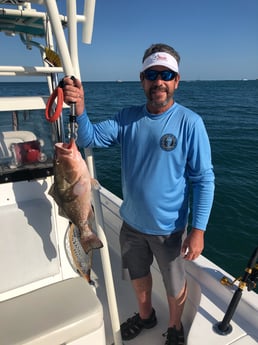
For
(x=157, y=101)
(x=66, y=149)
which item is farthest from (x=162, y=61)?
(x=66, y=149)

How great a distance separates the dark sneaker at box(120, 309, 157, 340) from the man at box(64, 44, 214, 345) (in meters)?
0.34

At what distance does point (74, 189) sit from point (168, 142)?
2.49 ft

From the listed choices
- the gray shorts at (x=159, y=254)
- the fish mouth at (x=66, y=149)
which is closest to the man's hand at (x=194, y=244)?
the gray shorts at (x=159, y=254)

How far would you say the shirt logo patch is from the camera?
2.16 metres

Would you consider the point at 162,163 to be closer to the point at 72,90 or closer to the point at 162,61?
the point at 162,61

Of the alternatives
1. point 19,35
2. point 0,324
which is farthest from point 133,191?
point 19,35

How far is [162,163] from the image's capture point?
2197 mm

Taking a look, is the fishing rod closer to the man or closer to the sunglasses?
the man

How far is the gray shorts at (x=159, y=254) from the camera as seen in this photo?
7.73ft

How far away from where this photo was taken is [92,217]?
7.37 ft

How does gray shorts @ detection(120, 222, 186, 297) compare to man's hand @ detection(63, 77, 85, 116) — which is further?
gray shorts @ detection(120, 222, 186, 297)

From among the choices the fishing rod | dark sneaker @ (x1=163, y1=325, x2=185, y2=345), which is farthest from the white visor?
dark sneaker @ (x1=163, y1=325, x2=185, y2=345)

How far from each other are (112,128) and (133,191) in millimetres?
547

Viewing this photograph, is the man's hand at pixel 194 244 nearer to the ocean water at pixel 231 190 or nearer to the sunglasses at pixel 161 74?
the sunglasses at pixel 161 74
